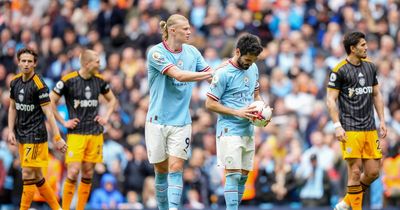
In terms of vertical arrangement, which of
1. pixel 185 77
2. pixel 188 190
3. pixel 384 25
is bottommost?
pixel 188 190

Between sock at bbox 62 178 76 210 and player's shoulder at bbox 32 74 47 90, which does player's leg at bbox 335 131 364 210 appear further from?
player's shoulder at bbox 32 74 47 90

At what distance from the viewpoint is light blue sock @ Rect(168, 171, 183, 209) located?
1584 centimetres

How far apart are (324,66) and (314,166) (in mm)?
4028

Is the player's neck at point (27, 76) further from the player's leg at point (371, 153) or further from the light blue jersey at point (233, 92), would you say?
the player's leg at point (371, 153)

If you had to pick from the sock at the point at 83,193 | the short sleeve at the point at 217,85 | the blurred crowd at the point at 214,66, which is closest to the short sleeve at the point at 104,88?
the sock at the point at 83,193

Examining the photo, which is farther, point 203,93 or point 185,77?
point 203,93

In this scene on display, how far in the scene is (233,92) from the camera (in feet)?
52.6

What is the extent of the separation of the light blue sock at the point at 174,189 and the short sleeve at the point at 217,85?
1238mm

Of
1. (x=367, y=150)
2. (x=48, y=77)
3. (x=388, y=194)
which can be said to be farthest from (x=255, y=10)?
(x=367, y=150)

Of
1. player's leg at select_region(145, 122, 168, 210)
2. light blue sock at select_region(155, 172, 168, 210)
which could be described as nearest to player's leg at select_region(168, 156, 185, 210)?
player's leg at select_region(145, 122, 168, 210)

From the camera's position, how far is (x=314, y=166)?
885 inches

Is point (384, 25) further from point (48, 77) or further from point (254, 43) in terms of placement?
point (254, 43)

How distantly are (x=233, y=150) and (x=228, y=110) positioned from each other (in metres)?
0.62

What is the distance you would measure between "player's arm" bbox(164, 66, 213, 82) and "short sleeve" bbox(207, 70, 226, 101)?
117 millimetres
